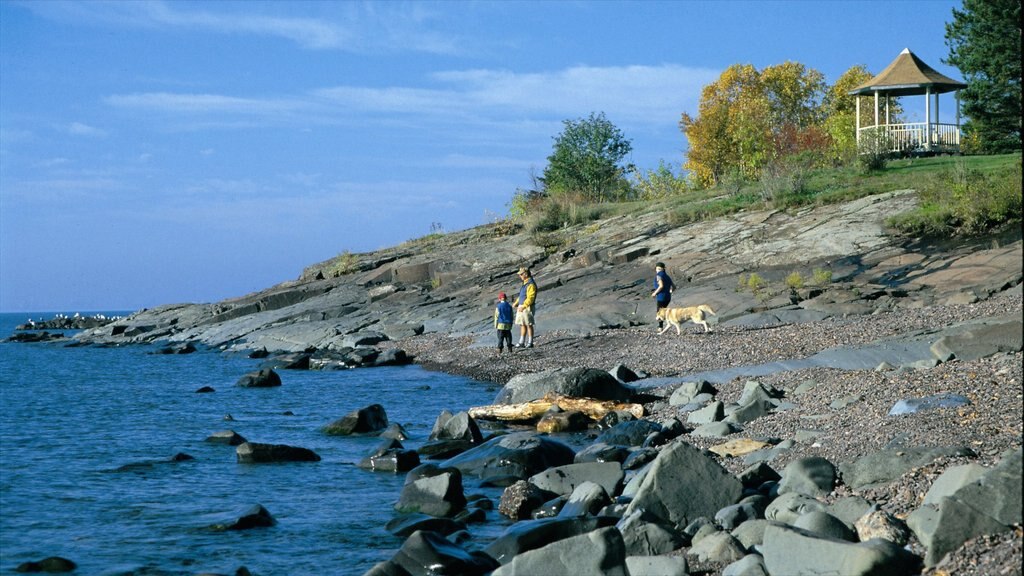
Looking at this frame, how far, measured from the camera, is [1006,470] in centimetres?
752

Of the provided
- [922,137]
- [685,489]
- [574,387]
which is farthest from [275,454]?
[922,137]

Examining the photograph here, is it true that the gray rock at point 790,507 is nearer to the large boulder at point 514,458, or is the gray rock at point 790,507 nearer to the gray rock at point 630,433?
the large boulder at point 514,458

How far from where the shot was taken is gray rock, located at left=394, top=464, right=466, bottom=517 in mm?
12859

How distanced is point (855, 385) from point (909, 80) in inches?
1416

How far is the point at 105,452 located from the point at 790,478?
48.2 feet

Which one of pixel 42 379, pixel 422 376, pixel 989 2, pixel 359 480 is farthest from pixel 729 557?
pixel 989 2

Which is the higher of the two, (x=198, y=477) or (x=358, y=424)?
(x=358, y=424)

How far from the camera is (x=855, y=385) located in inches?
609

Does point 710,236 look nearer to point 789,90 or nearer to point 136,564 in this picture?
point 136,564

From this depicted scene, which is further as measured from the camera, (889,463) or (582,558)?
(889,463)

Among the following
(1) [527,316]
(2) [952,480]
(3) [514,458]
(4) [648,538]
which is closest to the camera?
(2) [952,480]

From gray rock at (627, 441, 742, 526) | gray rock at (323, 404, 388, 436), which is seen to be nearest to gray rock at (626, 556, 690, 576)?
gray rock at (627, 441, 742, 526)

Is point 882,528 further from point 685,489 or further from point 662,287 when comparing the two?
point 662,287

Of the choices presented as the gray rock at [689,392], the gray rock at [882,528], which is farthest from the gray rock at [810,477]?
the gray rock at [689,392]
